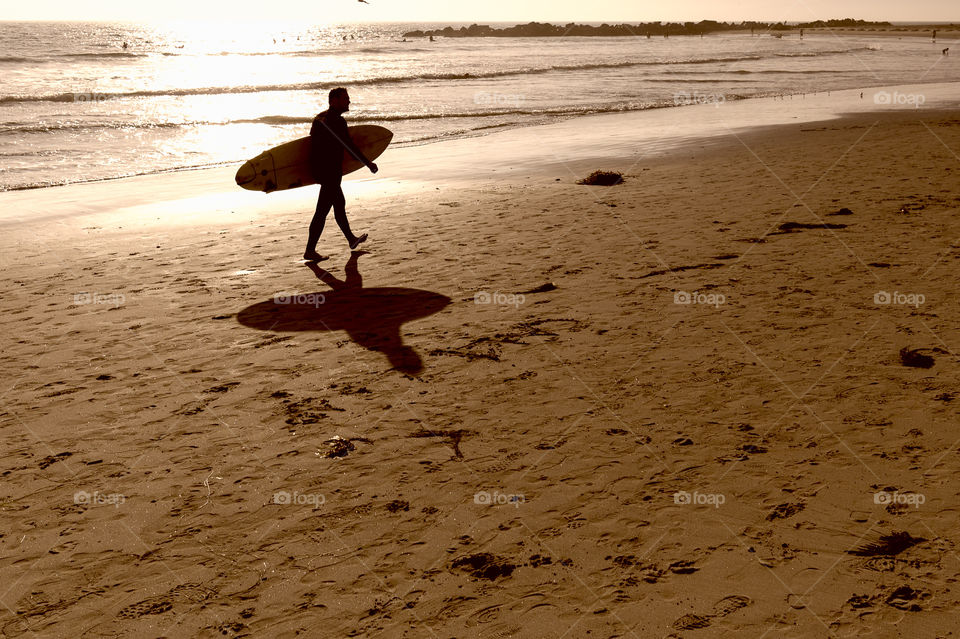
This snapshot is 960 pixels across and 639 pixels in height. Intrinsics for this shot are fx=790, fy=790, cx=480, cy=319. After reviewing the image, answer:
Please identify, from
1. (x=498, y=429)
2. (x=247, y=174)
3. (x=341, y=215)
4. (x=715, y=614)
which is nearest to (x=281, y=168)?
(x=247, y=174)

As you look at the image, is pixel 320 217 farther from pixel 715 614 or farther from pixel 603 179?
pixel 715 614

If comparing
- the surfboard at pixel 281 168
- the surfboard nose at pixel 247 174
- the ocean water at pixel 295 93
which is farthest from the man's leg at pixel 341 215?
the ocean water at pixel 295 93

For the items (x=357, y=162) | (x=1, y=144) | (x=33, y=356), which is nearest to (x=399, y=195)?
(x=357, y=162)

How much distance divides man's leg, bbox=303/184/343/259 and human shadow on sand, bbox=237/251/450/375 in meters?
1.06

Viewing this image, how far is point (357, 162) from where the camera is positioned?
10.9m

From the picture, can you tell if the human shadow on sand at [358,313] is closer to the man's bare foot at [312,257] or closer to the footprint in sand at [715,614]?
the man's bare foot at [312,257]

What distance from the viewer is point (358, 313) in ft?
24.9

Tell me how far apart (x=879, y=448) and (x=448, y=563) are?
8.69 ft

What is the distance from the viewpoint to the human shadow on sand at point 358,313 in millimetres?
6867

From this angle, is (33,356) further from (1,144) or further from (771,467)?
(1,144)

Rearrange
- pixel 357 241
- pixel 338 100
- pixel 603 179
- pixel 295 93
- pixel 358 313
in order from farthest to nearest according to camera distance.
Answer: pixel 295 93
pixel 603 179
pixel 357 241
pixel 338 100
pixel 358 313

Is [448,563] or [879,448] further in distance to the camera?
[879,448]

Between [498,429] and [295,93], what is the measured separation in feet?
115

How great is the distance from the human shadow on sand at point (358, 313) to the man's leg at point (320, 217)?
106 centimetres
